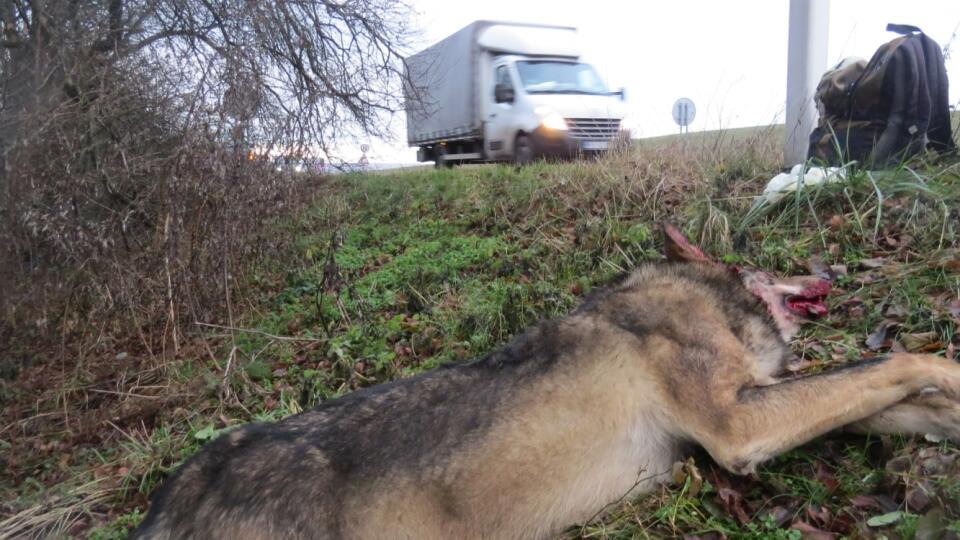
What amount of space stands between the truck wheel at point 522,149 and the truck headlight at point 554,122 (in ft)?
1.79

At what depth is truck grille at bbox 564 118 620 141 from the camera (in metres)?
13.2

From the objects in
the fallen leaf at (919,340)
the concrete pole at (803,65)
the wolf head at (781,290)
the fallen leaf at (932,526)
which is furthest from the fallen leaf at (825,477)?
the concrete pole at (803,65)

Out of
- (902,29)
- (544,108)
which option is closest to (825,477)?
(902,29)

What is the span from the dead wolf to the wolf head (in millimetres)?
563

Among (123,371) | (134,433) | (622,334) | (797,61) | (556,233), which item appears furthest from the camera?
(556,233)

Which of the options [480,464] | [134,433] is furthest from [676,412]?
[134,433]

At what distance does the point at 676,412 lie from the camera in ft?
8.96

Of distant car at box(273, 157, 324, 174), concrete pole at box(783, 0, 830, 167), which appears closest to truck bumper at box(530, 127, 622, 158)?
distant car at box(273, 157, 324, 174)

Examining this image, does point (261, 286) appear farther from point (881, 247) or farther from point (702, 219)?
point (881, 247)

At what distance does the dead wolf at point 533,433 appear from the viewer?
94.8 inches

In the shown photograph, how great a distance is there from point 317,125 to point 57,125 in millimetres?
3929

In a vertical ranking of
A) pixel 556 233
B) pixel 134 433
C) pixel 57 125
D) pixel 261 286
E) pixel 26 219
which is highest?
pixel 57 125

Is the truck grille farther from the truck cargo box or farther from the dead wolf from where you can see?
the dead wolf

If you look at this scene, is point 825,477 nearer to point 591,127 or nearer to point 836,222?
point 836,222
